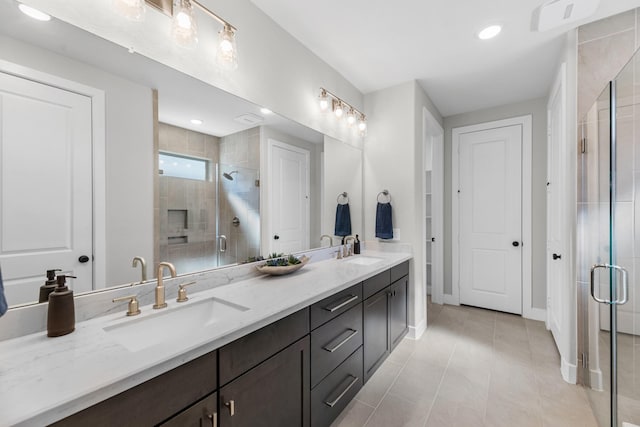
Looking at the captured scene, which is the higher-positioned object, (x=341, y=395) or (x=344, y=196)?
(x=344, y=196)

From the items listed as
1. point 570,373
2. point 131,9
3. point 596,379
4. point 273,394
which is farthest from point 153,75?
point 570,373

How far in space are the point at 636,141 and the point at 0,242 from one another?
2.63m

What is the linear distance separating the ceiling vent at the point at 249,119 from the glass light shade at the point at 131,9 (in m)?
0.63

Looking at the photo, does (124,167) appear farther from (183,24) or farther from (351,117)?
(351,117)

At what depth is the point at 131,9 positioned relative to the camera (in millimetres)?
1136

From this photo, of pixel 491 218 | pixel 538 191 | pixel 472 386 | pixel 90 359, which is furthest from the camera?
pixel 491 218

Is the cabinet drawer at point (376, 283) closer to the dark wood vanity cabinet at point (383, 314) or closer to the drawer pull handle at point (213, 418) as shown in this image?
the dark wood vanity cabinet at point (383, 314)

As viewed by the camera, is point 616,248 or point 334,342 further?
point 334,342

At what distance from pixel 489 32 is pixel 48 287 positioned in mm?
2867

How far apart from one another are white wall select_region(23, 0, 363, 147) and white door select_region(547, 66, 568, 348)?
5.80 feet

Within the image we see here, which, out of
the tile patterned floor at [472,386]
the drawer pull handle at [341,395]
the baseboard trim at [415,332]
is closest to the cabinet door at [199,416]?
the drawer pull handle at [341,395]

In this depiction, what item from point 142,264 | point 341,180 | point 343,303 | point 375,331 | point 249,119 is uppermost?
point 249,119

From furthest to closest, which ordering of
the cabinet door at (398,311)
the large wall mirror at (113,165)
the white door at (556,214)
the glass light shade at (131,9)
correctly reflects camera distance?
the cabinet door at (398,311) < the white door at (556,214) < the glass light shade at (131,9) < the large wall mirror at (113,165)

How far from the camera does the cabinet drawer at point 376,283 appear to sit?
1868mm
